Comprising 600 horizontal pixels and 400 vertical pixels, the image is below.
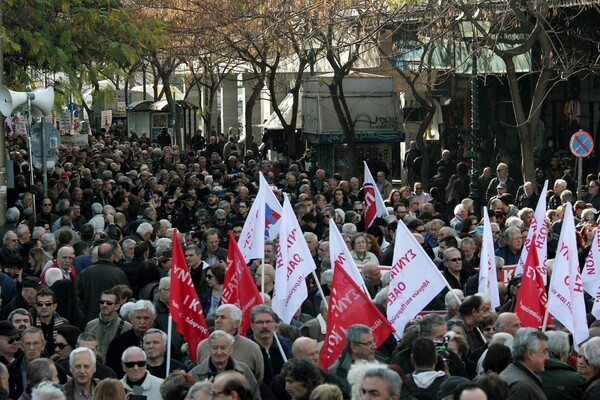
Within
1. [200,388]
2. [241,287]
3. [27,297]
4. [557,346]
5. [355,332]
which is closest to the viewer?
[200,388]

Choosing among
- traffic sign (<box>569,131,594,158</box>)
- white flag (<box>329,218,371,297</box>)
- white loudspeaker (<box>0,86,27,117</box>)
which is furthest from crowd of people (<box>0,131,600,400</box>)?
white loudspeaker (<box>0,86,27,117</box>)

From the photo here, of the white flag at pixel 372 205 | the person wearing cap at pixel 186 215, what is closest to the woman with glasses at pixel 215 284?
the white flag at pixel 372 205

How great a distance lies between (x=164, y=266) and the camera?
→ 14.3 metres

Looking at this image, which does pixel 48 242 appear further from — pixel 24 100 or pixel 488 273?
pixel 488 273

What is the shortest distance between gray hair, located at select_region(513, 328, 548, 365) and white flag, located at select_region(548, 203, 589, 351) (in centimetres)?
202

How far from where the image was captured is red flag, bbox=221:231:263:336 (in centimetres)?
1127

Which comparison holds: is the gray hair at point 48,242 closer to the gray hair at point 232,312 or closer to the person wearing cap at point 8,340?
the person wearing cap at point 8,340

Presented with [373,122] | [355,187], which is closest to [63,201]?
[355,187]

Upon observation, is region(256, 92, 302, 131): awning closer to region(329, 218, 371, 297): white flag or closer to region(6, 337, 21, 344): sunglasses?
region(329, 218, 371, 297): white flag

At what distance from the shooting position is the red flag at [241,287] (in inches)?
444

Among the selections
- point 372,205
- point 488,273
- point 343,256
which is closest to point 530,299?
point 488,273

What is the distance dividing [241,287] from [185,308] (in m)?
→ 0.73

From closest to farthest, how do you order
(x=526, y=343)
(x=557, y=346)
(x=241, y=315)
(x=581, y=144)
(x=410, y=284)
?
(x=526, y=343), (x=557, y=346), (x=241, y=315), (x=410, y=284), (x=581, y=144)

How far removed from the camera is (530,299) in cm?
1111
